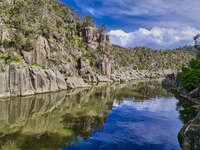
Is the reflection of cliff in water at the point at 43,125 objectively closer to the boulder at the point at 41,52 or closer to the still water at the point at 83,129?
the still water at the point at 83,129

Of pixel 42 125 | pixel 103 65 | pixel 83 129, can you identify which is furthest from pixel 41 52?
pixel 103 65

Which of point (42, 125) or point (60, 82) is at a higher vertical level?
point (60, 82)

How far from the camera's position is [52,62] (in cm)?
8281

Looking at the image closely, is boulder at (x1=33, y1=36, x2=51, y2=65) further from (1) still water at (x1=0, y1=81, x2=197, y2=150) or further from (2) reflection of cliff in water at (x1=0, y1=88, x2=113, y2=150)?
(2) reflection of cliff in water at (x1=0, y1=88, x2=113, y2=150)

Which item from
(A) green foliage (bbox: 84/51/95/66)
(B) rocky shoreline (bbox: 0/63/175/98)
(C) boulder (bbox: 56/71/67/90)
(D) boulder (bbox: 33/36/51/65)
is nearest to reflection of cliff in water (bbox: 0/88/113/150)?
(B) rocky shoreline (bbox: 0/63/175/98)

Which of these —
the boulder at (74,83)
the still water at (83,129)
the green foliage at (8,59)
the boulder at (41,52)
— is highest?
the boulder at (41,52)

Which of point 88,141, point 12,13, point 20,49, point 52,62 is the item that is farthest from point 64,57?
point 88,141

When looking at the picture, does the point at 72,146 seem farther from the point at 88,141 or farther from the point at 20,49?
the point at 20,49

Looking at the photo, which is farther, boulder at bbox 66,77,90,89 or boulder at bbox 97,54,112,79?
boulder at bbox 97,54,112,79

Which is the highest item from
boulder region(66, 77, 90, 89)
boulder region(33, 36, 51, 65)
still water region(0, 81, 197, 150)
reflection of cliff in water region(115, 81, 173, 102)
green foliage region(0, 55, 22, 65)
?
boulder region(33, 36, 51, 65)

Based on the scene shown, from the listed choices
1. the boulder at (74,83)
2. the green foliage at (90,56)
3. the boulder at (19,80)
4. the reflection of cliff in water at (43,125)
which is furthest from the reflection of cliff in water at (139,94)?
the green foliage at (90,56)

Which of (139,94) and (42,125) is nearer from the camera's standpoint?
(42,125)

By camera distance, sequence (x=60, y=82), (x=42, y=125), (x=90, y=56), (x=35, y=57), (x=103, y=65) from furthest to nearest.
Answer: (x=90, y=56) < (x=103, y=65) < (x=60, y=82) < (x=35, y=57) < (x=42, y=125)

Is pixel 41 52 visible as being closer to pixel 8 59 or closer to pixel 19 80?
pixel 8 59
